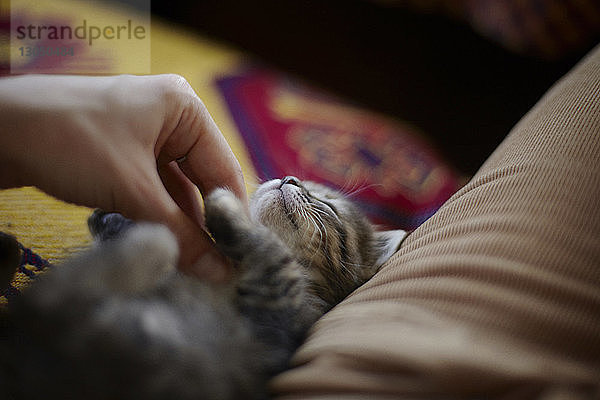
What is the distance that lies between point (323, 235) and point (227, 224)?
315mm

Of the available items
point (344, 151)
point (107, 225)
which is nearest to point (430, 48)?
point (344, 151)

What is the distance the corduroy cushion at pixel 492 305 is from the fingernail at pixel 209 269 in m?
0.18

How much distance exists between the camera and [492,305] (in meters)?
0.54

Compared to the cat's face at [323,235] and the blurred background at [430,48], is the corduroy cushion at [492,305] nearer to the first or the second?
the cat's face at [323,235]

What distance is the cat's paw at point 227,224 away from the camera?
0.74 meters

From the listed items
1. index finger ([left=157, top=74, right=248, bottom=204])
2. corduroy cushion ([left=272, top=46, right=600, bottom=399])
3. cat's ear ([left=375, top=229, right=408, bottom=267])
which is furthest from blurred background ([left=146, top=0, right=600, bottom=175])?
index finger ([left=157, top=74, right=248, bottom=204])

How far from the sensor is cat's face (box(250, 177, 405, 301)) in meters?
0.95

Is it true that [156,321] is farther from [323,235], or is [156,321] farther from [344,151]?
[344,151]

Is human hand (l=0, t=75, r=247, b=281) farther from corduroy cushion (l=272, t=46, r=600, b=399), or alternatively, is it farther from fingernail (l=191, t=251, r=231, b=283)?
corduroy cushion (l=272, t=46, r=600, b=399)

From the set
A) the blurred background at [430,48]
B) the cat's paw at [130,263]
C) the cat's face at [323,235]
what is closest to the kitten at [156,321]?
the cat's paw at [130,263]

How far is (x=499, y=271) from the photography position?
0.56 m

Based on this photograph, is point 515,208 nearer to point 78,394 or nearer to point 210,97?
point 78,394

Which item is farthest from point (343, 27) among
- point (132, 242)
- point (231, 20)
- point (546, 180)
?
point (132, 242)

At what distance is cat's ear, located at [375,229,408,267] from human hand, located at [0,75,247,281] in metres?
0.35
